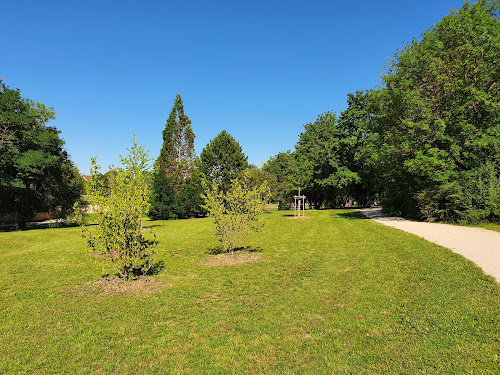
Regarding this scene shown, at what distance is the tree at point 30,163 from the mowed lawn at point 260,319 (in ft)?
44.7

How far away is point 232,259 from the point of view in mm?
9383

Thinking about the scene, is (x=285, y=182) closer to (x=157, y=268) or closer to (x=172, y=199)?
(x=172, y=199)

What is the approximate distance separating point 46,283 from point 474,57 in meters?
23.7

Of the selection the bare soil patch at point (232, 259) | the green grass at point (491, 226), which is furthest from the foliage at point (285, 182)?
the green grass at point (491, 226)

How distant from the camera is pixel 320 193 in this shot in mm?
45250

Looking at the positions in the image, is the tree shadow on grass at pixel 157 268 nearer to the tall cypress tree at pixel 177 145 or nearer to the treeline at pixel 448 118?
the treeline at pixel 448 118

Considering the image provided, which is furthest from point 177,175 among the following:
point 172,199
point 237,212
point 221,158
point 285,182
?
point 237,212

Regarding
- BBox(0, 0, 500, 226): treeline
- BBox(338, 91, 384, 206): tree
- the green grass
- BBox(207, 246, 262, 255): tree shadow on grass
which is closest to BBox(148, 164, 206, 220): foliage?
BBox(0, 0, 500, 226): treeline

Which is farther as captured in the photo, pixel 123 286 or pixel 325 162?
pixel 325 162

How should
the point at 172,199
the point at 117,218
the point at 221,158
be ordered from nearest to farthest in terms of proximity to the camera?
the point at 117,218 < the point at 172,199 < the point at 221,158

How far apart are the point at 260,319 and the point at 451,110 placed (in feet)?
63.8

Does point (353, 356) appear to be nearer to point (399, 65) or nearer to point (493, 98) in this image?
point (493, 98)

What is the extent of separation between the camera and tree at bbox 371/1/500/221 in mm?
16422

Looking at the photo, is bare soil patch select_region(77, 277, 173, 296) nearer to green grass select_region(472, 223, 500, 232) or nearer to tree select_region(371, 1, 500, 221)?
green grass select_region(472, 223, 500, 232)
